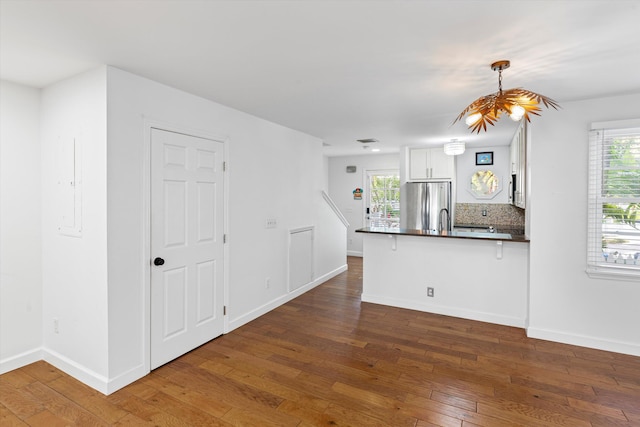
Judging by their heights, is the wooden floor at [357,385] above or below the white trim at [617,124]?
below

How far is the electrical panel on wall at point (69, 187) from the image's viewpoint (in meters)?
2.67

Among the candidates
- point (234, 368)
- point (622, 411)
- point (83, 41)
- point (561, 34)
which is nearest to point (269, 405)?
point (234, 368)

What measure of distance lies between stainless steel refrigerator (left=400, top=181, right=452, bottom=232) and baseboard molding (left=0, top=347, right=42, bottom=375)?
564cm

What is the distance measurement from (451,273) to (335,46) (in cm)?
315

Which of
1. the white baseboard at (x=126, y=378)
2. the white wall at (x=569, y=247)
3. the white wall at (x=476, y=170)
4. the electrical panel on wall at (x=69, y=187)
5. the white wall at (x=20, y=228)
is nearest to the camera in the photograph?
the white baseboard at (x=126, y=378)

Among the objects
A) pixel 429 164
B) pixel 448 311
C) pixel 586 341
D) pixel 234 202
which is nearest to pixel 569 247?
pixel 586 341

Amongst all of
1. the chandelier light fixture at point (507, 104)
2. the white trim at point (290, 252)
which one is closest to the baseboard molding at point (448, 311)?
the white trim at point (290, 252)

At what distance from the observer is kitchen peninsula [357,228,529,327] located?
3.81 meters

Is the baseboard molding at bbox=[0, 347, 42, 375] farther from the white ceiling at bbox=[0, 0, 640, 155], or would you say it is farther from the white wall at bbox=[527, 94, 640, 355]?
the white wall at bbox=[527, 94, 640, 355]

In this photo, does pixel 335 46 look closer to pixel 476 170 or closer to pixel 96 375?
pixel 96 375

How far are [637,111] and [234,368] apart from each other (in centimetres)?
438

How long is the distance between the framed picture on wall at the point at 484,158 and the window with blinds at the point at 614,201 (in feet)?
10.3

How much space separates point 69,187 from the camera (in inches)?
108

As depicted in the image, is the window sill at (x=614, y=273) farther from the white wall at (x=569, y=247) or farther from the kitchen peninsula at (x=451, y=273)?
the kitchen peninsula at (x=451, y=273)
